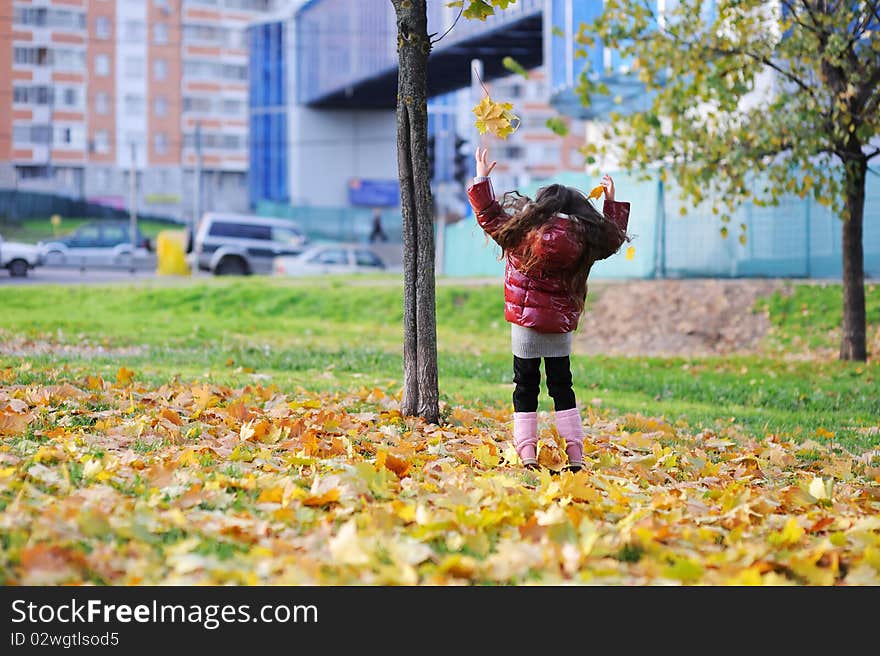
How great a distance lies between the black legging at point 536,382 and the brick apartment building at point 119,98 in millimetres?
66661

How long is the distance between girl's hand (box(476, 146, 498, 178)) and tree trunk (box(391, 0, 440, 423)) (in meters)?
1.02

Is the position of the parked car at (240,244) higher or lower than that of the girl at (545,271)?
higher

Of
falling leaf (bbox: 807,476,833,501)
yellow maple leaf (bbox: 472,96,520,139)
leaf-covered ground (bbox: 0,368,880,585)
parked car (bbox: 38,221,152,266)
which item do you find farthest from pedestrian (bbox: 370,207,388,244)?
falling leaf (bbox: 807,476,833,501)

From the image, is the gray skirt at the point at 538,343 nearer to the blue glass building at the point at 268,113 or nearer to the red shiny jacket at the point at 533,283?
the red shiny jacket at the point at 533,283

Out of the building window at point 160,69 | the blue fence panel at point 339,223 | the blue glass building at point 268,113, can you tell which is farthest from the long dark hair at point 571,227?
the building window at point 160,69

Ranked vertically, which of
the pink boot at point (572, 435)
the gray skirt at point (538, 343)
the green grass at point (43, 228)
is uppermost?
the green grass at point (43, 228)

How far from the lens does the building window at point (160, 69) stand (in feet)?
246

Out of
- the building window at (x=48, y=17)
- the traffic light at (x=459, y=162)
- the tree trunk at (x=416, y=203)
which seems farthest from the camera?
the building window at (x=48, y=17)

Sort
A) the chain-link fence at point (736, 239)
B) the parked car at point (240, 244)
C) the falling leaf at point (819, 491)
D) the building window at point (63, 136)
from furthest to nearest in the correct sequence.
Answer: the building window at point (63, 136) < the parked car at point (240, 244) < the chain-link fence at point (736, 239) < the falling leaf at point (819, 491)

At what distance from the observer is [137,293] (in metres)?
20.6

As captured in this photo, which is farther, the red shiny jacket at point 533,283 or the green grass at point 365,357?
the green grass at point 365,357

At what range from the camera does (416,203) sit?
666 centimetres

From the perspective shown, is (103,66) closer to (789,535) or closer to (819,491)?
(819,491)
